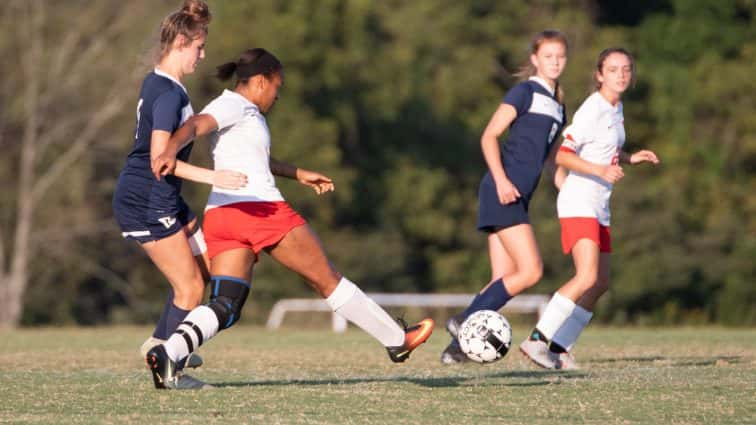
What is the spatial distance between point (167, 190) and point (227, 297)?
0.88m

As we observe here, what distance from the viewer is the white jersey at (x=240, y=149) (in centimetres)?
725

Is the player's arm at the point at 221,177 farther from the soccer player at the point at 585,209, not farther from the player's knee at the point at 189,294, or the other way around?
the soccer player at the point at 585,209

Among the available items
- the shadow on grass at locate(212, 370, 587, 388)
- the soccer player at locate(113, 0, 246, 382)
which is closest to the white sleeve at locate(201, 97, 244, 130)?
the soccer player at locate(113, 0, 246, 382)

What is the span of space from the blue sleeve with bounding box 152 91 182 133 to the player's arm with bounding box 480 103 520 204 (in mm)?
2372

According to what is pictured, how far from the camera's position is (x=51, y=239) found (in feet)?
110

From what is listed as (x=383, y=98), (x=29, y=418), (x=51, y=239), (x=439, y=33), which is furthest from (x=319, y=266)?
(x=439, y=33)

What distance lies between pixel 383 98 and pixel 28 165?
1083 cm

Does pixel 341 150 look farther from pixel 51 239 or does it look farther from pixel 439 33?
pixel 51 239

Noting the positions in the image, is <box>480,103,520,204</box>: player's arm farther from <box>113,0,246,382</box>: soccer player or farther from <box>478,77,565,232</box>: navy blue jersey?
<box>113,0,246,382</box>: soccer player

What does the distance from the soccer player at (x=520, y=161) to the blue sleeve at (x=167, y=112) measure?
243 centimetres

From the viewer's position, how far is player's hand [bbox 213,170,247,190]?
671 centimetres

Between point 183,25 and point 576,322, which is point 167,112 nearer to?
point 183,25

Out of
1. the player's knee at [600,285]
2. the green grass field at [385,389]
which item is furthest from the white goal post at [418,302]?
the player's knee at [600,285]

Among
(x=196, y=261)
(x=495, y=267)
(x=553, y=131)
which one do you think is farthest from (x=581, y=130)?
(x=196, y=261)
